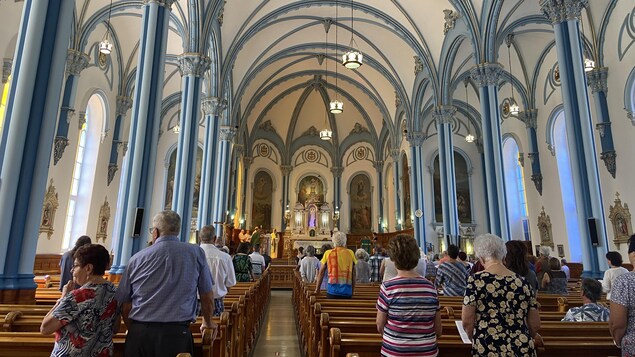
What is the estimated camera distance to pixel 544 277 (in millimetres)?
6215

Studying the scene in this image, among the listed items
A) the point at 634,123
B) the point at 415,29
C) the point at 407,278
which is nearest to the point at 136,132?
the point at 407,278

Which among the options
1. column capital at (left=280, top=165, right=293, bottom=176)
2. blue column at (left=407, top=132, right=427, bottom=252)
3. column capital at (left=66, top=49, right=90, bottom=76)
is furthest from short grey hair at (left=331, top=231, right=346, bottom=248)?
column capital at (left=280, top=165, right=293, bottom=176)

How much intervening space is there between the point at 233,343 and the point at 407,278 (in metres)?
2.37

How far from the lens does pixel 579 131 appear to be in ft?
25.6

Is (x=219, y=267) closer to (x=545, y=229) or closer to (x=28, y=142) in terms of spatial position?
(x=28, y=142)

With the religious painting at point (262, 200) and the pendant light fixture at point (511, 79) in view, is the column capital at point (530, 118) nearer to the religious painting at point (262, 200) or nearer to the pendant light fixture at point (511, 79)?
the pendant light fixture at point (511, 79)

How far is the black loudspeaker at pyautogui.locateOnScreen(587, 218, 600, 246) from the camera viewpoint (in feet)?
23.7

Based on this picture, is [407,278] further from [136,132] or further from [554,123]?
[554,123]

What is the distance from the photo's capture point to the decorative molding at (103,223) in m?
16.2

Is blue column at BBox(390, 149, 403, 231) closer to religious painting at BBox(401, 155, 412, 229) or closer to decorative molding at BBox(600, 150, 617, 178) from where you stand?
religious painting at BBox(401, 155, 412, 229)

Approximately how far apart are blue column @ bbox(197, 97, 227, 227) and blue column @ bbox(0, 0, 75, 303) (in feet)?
28.9

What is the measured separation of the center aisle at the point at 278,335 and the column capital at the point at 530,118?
1410 centimetres

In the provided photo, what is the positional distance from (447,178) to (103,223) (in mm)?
14244

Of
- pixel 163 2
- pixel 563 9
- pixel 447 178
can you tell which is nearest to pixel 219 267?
pixel 163 2
